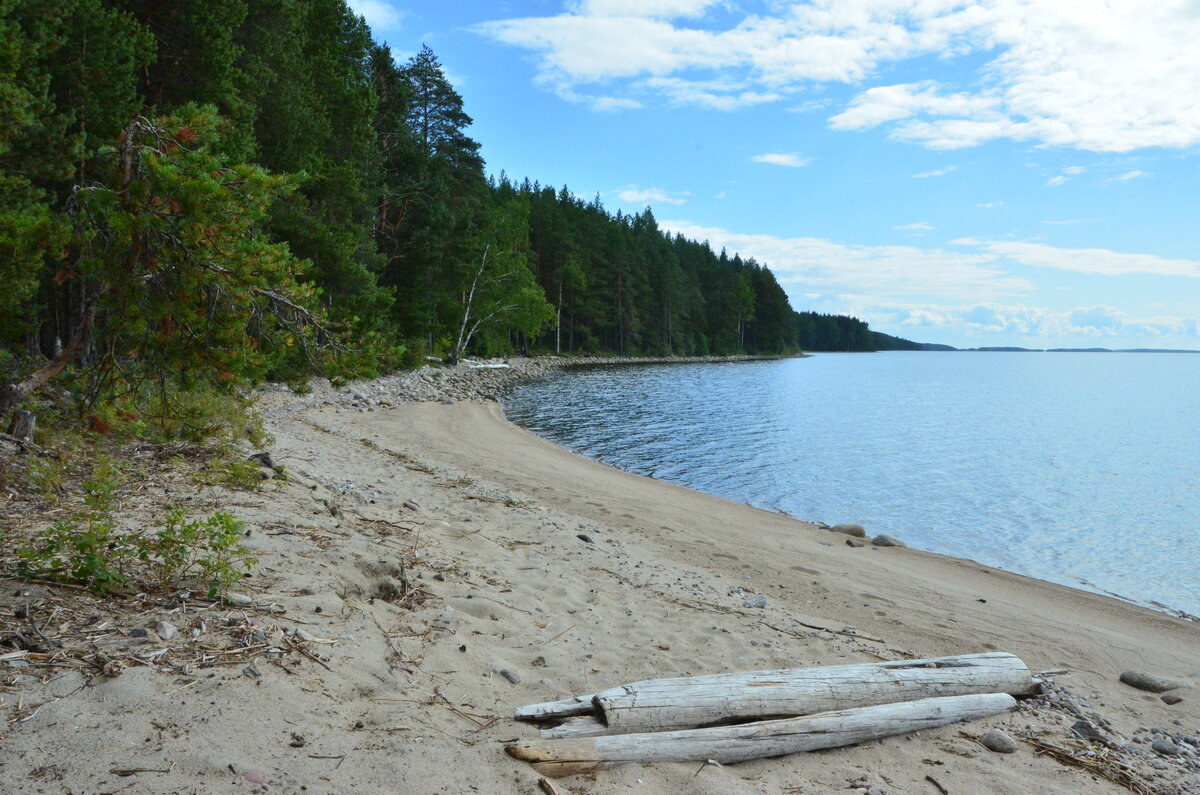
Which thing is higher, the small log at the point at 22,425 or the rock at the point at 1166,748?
the small log at the point at 22,425

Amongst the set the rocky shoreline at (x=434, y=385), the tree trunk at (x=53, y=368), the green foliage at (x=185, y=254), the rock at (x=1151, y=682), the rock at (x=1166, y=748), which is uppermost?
the green foliage at (x=185, y=254)

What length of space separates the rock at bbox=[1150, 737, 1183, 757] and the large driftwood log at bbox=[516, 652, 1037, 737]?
78 centimetres

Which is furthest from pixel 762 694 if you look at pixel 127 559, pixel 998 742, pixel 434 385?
pixel 434 385

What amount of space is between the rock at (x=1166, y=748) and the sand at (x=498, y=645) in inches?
3.6

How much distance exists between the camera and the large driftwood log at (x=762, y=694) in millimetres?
3875

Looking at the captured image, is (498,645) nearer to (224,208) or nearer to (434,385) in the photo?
(224,208)

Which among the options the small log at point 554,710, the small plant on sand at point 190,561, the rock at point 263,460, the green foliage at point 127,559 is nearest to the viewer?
the small log at point 554,710

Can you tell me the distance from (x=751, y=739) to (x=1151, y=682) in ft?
16.5

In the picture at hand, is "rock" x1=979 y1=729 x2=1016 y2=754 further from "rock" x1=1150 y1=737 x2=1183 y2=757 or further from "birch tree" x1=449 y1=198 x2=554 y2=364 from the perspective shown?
"birch tree" x1=449 y1=198 x2=554 y2=364

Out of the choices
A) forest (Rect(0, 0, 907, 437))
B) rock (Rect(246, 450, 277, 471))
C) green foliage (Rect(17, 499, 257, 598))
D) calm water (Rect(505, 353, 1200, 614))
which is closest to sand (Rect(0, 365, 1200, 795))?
green foliage (Rect(17, 499, 257, 598))

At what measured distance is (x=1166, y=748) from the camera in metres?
4.88

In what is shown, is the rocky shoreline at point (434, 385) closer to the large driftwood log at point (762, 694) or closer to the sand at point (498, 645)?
the sand at point (498, 645)

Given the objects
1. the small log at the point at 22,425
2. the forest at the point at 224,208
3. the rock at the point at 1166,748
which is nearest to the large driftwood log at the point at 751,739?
the rock at the point at 1166,748

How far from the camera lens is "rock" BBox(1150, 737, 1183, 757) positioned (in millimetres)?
4840
